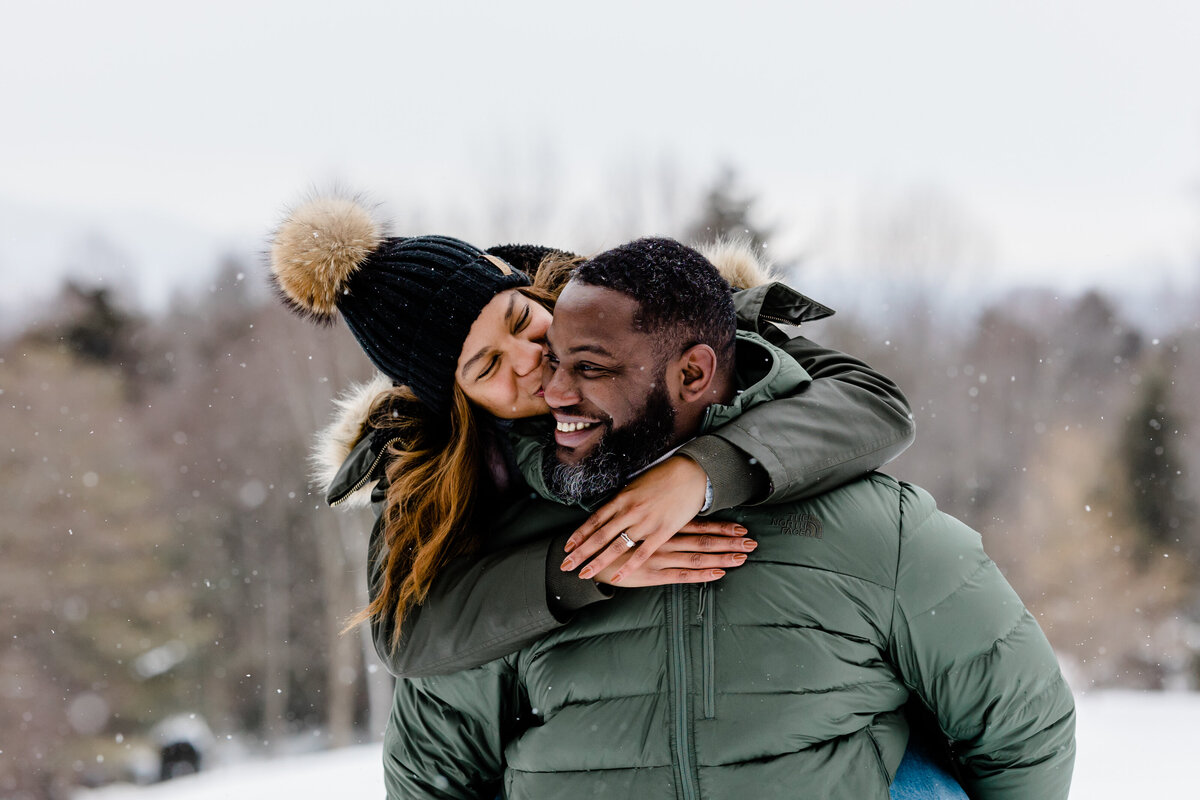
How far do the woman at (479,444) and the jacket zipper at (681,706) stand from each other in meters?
0.11


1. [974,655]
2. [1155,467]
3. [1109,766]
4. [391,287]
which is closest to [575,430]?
[391,287]

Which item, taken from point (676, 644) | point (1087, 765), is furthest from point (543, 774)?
point (1087, 765)

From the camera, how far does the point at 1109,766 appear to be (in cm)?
675

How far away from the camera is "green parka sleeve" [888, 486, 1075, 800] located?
1.72 meters

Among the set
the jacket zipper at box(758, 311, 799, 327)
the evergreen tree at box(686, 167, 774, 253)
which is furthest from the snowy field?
the evergreen tree at box(686, 167, 774, 253)

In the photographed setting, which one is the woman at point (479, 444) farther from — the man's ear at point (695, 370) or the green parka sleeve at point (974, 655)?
the green parka sleeve at point (974, 655)

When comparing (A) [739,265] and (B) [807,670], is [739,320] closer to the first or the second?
(A) [739,265]

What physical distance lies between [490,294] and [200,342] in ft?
67.3

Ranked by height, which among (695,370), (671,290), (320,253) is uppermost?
(320,253)

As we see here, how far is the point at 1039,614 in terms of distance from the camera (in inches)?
784

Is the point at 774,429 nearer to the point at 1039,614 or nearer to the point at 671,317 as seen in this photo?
the point at 671,317

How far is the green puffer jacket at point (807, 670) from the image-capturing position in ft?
5.54

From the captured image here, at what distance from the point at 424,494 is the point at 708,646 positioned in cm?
77

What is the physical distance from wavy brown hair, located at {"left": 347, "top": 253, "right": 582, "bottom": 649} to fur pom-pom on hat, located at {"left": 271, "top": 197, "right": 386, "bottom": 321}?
35cm
